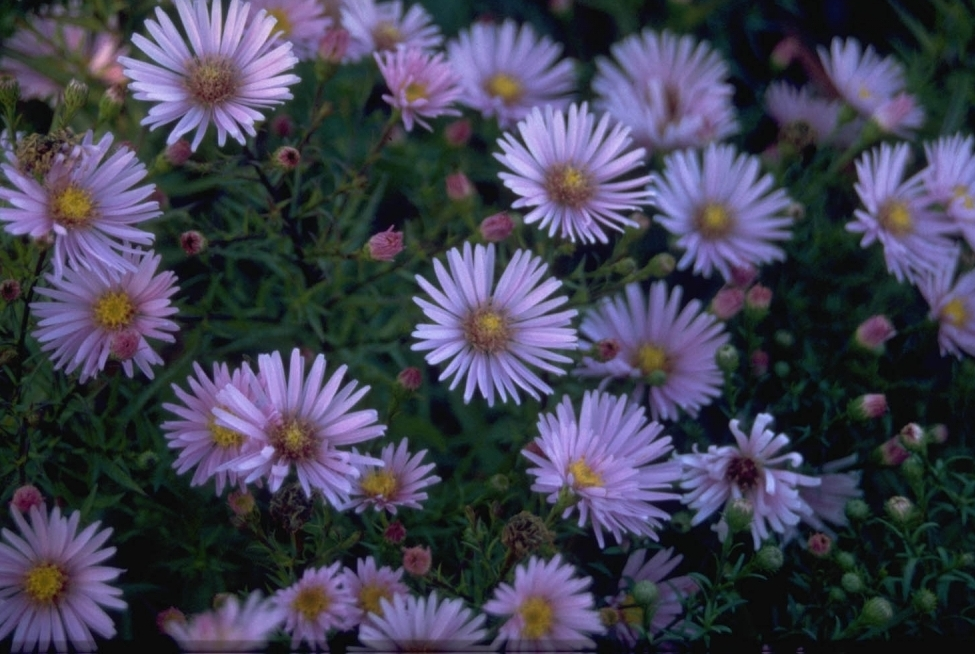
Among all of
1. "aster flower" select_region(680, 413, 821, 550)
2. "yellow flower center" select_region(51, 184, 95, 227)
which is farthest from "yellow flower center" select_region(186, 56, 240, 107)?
"aster flower" select_region(680, 413, 821, 550)

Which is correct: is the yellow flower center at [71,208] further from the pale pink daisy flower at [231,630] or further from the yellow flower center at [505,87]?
the yellow flower center at [505,87]

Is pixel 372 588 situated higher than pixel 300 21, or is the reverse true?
pixel 300 21

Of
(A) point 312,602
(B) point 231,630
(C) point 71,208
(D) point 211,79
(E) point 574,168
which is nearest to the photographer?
(B) point 231,630

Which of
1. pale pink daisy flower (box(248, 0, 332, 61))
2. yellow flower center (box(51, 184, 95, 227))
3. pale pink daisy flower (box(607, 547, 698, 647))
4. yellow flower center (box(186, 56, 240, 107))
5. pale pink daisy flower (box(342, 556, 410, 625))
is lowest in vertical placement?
pale pink daisy flower (box(342, 556, 410, 625))

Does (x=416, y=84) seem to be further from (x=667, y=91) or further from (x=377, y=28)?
(x=667, y=91)

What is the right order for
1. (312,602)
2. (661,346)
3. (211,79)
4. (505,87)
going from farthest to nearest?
(505,87) → (661,346) → (211,79) → (312,602)

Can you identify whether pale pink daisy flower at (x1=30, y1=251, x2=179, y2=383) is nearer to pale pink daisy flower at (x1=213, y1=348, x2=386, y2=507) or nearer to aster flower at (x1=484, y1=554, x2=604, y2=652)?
pale pink daisy flower at (x1=213, y1=348, x2=386, y2=507)

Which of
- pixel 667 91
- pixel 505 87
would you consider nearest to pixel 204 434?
pixel 505 87

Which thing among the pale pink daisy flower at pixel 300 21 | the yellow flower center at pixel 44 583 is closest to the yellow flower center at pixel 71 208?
the yellow flower center at pixel 44 583
